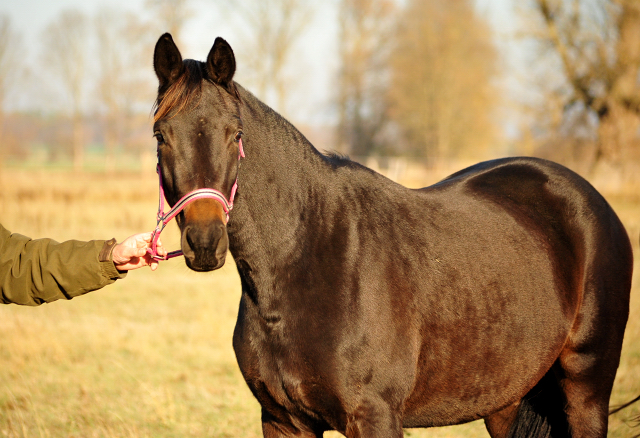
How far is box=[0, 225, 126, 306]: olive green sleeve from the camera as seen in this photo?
250cm

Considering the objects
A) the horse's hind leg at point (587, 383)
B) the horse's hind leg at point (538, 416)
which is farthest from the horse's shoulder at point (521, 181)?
the horse's hind leg at point (538, 416)

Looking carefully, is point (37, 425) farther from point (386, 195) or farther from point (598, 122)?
point (598, 122)

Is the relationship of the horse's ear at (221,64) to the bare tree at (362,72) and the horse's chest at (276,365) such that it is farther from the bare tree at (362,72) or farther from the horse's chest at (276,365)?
the bare tree at (362,72)

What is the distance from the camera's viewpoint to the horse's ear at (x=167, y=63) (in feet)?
7.25

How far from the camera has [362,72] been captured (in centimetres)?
3412

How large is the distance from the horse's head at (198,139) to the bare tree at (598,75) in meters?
19.2

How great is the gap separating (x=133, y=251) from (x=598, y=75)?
20.4 m

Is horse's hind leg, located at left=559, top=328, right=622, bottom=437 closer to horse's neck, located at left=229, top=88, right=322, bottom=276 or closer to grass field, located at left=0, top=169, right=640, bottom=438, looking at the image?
grass field, located at left=0, top=169, right=640, bottom=438

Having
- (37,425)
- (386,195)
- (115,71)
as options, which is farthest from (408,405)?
(115,71)

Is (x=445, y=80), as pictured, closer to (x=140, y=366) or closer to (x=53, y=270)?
(x=140, y=366)

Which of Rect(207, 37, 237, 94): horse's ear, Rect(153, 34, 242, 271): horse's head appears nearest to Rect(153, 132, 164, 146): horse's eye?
Rect(153, 34, 242, 271): horse's head

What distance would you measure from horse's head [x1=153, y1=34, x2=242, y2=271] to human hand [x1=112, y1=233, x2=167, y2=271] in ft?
0.97

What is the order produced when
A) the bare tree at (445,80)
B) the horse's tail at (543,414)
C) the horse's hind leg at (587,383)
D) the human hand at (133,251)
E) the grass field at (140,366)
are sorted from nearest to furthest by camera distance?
the human hand at (133,251) → the horse's hind leg at (587,383) → the horse's tail at (543,414) → the grass field at (140,366) → the bare tree at (445,80)

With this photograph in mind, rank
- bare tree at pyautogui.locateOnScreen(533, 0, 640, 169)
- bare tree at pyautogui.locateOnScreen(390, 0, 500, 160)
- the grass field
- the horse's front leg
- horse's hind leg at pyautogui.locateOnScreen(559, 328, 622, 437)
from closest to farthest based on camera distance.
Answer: the horse's front leg
horse's hind leg at pyautogui.locateOnScreen(559, 328, 622, 437)
the grass field
bare tree at pyautogui.locateOnScreen(533, 0, 640, 169)
bare tree at pyautogui.locateOnScreen(390, 0, 500, 160)
